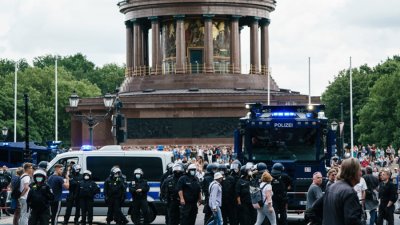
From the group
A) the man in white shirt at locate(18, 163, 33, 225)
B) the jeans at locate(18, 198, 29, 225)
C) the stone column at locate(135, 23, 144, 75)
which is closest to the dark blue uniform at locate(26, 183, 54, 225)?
the man in white shirt at locate(18, 163, 33, 225)

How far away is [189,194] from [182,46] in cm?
6357

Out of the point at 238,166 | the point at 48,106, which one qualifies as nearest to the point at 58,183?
the point at 238,166

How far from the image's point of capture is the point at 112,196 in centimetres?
3428

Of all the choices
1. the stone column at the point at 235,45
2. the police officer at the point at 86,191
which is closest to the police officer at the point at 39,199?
the police officer at the point at 86,191

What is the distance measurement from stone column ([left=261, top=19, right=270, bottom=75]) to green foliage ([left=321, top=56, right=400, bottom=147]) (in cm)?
1698

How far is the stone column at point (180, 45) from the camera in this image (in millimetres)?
92750

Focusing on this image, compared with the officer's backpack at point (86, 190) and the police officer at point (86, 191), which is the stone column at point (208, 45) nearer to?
the police officer at point (86, 191)

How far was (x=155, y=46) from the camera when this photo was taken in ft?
308

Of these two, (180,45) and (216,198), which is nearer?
(216,198)

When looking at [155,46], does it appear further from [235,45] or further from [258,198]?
[258,198]

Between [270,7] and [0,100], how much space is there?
104 ft

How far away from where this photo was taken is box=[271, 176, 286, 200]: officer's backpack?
29536mm

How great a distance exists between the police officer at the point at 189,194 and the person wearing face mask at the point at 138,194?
13.7ft

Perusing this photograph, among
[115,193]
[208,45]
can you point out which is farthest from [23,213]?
[208,45]
